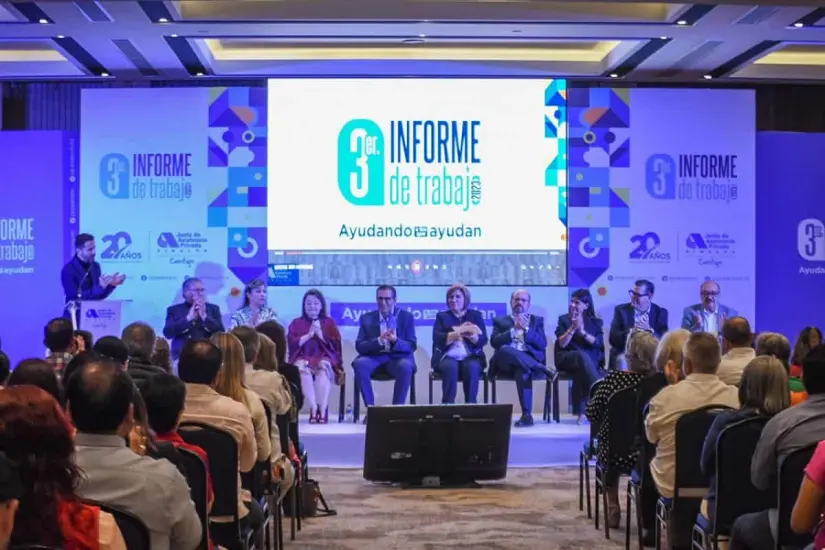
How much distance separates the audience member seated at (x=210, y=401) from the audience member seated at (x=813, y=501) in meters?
1.92

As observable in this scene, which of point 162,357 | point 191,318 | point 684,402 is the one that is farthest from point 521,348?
point 684,402

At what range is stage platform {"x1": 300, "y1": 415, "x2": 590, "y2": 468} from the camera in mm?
8117

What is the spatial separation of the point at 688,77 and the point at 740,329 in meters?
5.65

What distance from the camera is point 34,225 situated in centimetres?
1020

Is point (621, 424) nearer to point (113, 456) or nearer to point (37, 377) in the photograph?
point (37, 377)

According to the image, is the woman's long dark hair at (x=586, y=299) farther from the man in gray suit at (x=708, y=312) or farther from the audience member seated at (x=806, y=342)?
the audience member seated at (x=806, y=342)

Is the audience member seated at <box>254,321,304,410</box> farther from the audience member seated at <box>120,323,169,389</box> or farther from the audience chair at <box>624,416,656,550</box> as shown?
the audience chair at <box>624,416,656,550</box>

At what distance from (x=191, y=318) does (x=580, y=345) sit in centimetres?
349

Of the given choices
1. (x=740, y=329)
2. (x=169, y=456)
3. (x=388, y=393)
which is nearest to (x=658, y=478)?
(x=740, y=329)

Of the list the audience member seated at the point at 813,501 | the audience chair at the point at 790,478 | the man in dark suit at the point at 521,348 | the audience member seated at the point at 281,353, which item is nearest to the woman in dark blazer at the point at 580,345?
the man in dark suit at the point at 521,348

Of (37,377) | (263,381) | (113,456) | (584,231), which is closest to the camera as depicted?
(113,456)

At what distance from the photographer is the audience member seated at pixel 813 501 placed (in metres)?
2.75

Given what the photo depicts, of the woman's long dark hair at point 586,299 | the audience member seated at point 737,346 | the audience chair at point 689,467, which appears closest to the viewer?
the audience chair at point 689,467

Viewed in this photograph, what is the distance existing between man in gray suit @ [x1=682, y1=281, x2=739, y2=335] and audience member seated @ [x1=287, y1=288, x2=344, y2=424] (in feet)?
10.9
